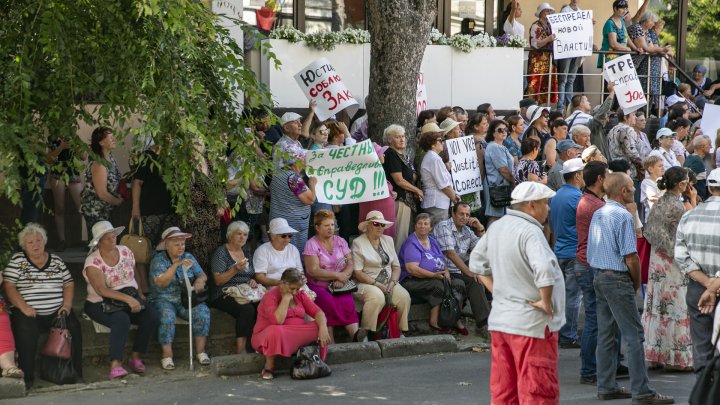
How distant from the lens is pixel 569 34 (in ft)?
55.7

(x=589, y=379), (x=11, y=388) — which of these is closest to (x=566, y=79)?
(x=589, y=379)

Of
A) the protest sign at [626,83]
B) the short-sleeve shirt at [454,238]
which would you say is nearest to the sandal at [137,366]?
the short-sleeve shirt at [454,238]

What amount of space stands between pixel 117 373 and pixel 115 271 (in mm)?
912

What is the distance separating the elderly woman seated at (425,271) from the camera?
11492 mm

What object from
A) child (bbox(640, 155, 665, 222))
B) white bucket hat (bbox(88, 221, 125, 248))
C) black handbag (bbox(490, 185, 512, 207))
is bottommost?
white bucket hat (bbox(88, 221, 125, 248))

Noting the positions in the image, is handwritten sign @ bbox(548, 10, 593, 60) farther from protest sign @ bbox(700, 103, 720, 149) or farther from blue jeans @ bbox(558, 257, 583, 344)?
blue jeans @ bbox(558, 257, 583, 344)

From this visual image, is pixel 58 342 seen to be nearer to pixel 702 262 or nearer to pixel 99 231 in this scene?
pixel 99 231

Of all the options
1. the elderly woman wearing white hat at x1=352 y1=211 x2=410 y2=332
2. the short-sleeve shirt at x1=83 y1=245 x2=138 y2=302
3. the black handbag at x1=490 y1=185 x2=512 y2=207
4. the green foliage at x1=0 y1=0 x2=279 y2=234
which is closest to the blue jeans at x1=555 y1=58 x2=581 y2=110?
the black handbag at x1=490 y1=185 x2=512 y2=207

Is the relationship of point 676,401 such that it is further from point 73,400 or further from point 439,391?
point 73,400

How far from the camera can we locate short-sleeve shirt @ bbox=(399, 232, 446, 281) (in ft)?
37.9

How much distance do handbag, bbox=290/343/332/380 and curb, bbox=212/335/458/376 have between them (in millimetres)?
293

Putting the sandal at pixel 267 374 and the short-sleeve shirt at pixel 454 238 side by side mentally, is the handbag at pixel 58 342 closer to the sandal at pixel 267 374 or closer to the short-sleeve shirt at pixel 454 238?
the sandal at pixel 267 374

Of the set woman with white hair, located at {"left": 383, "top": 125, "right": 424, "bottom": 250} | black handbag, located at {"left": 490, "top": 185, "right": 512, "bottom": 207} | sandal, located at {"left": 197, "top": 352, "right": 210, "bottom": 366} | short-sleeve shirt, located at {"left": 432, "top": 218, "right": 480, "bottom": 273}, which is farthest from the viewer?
black handbag, located at {"left": 490, "top": 185, "right": 512, "bottom": 207}

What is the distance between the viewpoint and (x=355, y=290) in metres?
11.0
